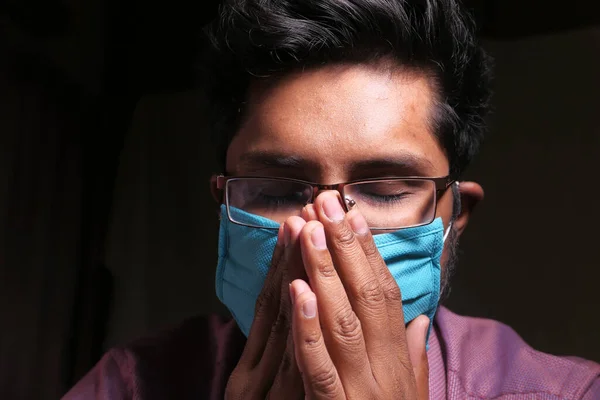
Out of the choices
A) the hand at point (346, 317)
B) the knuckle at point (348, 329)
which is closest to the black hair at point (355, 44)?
the hand at point (346, 317)

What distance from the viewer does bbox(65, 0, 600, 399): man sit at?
0.69 m

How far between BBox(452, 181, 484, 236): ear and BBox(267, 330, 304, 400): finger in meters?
0.46

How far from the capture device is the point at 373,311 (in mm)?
697

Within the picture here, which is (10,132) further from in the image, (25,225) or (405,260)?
(405,260)

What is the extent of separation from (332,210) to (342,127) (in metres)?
0.20

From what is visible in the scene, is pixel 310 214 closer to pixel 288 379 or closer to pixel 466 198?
pixel 288 379

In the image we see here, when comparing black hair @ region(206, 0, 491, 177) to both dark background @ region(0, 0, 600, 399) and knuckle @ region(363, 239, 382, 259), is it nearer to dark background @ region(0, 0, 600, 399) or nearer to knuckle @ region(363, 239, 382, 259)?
knuckle @ region(363, 239, 382, 259)

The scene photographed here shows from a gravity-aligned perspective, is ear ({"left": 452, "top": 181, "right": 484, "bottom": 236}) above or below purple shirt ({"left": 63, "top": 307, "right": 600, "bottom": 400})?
above

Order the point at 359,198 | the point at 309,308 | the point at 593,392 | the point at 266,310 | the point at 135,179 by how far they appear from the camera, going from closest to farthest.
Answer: the point at 309,308 → the point at 266,310 → the point at 359,198 → the point at 593,392 → the point at 135,179

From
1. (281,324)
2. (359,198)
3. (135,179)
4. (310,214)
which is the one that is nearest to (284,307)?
(281,324)

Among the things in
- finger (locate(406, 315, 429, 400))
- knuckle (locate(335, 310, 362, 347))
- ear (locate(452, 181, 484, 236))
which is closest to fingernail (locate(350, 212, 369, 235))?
knuckle (locate(335, 310, 362, 347))

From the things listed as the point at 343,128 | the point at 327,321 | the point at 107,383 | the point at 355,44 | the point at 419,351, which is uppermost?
the point at 355,44

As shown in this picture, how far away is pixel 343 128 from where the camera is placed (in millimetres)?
838

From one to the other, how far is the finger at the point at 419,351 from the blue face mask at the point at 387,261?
0.06 ft
